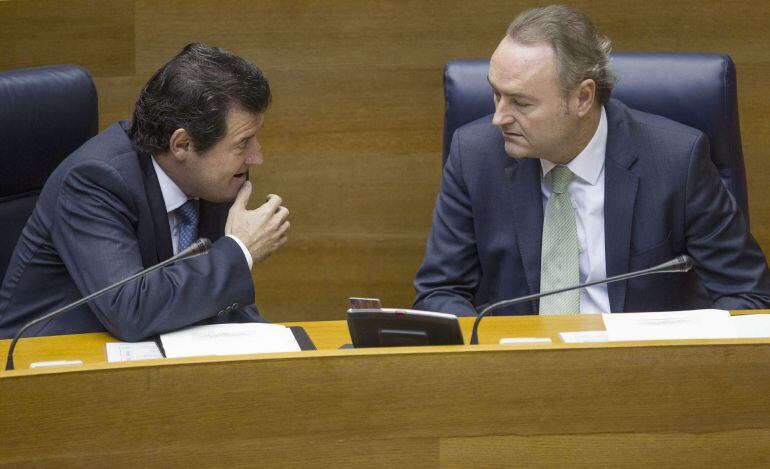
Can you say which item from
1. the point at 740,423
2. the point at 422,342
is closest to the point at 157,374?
the point at 422,342

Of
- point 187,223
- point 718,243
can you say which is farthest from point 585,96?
point 187,223

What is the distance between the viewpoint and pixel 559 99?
2.21 m

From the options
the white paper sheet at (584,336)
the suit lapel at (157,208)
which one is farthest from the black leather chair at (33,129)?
the white paper sheet at (584,336)

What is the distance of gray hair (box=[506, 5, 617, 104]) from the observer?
7.20 ft

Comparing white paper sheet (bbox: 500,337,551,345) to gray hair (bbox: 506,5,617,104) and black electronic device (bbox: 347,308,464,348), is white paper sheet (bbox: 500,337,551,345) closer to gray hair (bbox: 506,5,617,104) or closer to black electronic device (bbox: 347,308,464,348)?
black electronic device (bbox: 347,308,464,348)

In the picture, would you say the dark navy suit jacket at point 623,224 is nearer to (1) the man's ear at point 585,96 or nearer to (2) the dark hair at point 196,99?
(1) the man's ear at point 585,96

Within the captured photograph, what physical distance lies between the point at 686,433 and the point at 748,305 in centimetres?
70

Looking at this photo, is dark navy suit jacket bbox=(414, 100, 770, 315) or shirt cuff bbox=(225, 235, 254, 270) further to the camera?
dark navy suit jacket bbox=(414, 100, 770, 315)

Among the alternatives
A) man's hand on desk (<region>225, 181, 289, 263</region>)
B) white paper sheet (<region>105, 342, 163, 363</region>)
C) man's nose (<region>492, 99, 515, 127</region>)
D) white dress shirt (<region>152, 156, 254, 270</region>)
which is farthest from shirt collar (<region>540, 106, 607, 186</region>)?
white paper sheet (<region>105, 342, 163, 363</region>)

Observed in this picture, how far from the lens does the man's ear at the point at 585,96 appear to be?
2211mm

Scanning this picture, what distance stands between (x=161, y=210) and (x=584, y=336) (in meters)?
0.79

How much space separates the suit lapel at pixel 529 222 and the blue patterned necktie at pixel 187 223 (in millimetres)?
613

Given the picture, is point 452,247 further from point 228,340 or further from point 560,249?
point 228,340

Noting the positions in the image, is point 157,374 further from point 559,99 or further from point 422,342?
point 559,99
